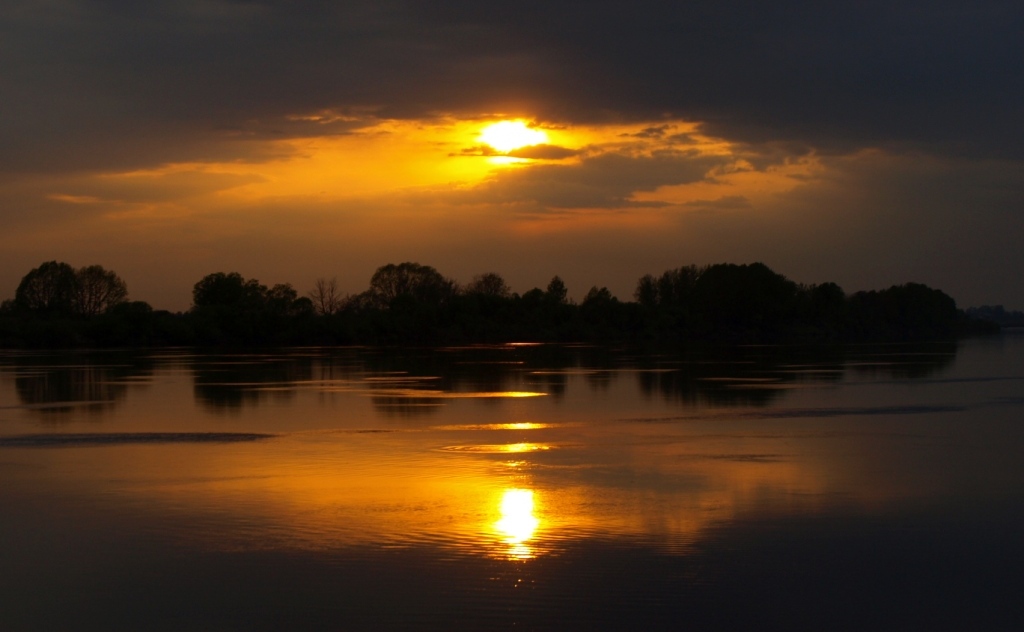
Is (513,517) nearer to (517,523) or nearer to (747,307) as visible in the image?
(517,523)

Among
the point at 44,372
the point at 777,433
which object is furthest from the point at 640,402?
the point at 44,372

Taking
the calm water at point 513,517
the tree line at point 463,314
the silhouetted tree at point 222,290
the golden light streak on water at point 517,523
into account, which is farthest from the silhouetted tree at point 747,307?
the golden light streak on water at point 517,523

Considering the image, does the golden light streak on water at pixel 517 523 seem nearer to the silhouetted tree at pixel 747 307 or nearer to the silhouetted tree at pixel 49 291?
the silhouetted tree at pixel 49 291

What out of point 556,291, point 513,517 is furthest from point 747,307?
point 513,517

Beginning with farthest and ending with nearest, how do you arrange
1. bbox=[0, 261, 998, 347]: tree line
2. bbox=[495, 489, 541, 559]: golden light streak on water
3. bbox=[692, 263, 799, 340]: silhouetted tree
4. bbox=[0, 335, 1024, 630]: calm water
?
bbox=[692, 263, 799, 340]: silhouetted tree
bbox=[0, 261, 998, 347]: tree line
bbox=[495, 489, 541, 559]: golden light streak on water
bbox=[0, 335, 1024, 630]: calm water

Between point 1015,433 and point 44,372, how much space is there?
35395 millimetres

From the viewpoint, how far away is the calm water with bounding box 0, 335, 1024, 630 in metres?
8.67

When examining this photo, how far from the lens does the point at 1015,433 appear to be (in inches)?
768

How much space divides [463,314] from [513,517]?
286 feet

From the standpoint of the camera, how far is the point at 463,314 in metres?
98.9

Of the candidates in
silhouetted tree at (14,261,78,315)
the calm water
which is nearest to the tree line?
silhouetted tree at (14,261,78,315)

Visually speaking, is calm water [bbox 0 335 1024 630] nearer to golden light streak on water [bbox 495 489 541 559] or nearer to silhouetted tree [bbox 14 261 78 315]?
golden light streak on water [bbox 495 489 541 559]

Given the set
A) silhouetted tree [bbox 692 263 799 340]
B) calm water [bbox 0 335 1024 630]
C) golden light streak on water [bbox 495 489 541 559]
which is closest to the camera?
calm water [bbox 0 335 1024 630]

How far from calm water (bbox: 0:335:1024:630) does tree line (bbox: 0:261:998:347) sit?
60314 mm
